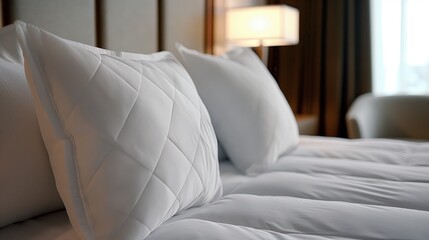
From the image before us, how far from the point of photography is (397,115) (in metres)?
2.76

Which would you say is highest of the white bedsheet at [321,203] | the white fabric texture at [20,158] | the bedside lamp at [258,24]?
the bedside lamp at [258,24]

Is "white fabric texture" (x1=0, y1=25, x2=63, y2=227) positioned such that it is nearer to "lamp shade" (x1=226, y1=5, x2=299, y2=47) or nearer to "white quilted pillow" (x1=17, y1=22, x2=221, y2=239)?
"white quilted pillow" (x1=17, y1=22, x2=221, y2=239)

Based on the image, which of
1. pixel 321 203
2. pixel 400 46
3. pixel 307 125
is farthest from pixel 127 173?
pixel 400 46

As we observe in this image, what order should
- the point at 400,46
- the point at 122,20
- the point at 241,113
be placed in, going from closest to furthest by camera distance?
the point at 241,113
the point at 122,20
the point at 400,46

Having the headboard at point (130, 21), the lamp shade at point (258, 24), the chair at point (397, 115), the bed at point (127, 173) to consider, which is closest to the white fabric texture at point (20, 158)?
the bed at point (127, 173)

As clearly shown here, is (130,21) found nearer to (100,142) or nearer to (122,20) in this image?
(122,20)

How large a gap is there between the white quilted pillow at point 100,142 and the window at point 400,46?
2561 mm

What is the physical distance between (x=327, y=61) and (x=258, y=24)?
34.9 inches

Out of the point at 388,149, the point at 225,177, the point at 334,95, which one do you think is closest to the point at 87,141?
the point at 225,177

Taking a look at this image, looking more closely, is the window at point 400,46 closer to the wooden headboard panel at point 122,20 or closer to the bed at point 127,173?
the wooden headboard panel at point 122,20

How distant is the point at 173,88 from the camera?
1.00 m

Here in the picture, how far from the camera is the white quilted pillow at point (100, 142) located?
0.75m

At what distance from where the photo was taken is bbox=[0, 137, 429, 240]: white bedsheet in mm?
811

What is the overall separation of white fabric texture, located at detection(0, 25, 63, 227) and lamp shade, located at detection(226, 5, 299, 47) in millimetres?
1686
